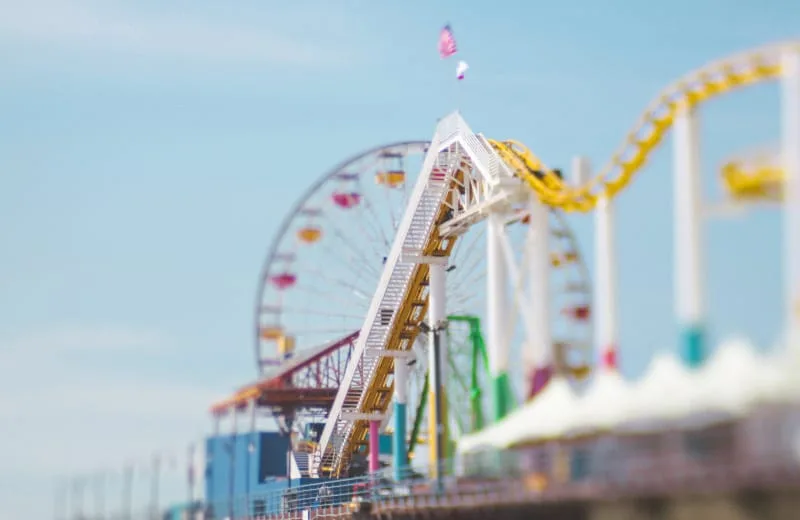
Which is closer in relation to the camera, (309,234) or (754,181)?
(754,181)

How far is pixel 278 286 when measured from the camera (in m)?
108

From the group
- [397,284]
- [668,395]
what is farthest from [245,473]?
[668,395]

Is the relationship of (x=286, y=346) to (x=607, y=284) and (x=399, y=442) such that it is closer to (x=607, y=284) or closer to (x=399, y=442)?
(x=399, y=442)

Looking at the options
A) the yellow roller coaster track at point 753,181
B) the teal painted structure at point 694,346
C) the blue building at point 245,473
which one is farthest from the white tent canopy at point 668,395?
the blue building at point 245,473

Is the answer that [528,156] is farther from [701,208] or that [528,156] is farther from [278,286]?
[278,286]

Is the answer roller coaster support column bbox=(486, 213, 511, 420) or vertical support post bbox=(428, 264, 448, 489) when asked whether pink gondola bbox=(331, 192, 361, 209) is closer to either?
vertical support post bbox=(428, 264, 448, 489)

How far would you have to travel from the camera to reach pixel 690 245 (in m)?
53.1

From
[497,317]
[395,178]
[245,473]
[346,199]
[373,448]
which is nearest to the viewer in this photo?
[497,317]

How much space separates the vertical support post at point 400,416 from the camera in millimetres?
81938

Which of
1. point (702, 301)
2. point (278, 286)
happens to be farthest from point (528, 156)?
point (278, 286)

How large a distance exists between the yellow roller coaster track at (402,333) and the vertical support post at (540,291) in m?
12.1

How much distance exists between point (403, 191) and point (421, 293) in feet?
47.4

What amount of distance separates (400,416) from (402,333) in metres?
6.86

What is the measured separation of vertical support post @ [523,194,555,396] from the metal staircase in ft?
17.5
